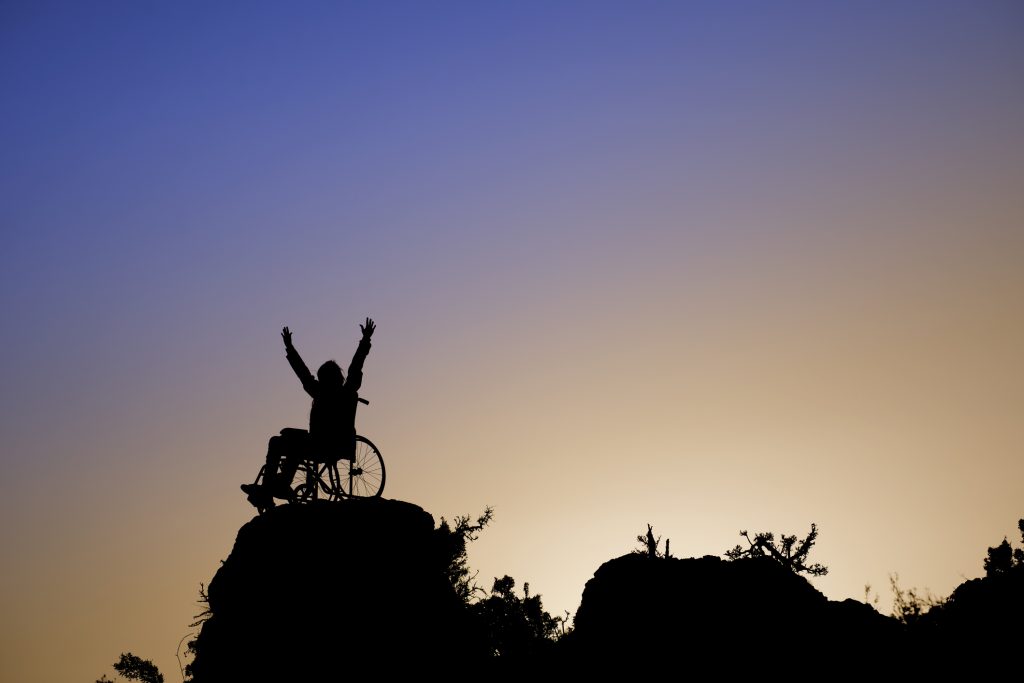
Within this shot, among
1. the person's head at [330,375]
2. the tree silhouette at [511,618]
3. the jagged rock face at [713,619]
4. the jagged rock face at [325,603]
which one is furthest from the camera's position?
the tree silhouette at [511,618]

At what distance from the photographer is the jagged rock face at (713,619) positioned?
1366 centimetres

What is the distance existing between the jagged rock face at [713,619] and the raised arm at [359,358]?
Answer: 587 centimetres

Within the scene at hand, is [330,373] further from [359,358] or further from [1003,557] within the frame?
[1003,557]

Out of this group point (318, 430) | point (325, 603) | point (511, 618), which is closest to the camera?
point (325, 603)

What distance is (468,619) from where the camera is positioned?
14492mm

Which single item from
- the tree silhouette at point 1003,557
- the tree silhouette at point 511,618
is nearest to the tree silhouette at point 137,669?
the tree silhouette at point 511,618

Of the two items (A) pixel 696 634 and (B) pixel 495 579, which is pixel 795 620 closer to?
(A) pixel 696 634

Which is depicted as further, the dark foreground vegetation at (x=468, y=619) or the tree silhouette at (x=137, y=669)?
the tree silhouette at (x=137, y=669)

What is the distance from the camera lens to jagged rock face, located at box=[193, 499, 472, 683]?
12.8 metres

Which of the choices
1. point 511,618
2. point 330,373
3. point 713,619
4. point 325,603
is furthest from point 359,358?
point 511,618

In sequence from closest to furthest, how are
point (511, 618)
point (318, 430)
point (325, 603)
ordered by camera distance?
1. point (325, 603)
2. point (318, 430)
3. point (511, 618)

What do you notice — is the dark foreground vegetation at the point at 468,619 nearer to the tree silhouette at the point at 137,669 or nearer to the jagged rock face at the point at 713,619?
the jagged rock face at the point at 713,619

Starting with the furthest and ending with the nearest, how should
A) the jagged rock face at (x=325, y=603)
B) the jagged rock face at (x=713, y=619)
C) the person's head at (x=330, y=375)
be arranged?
the person's head at (x=330, y=375)
the jagged rock face at (x=713, y=619)
the jagged rock face at (x=325, y=603)

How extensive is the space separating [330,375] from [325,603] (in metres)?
3.77
